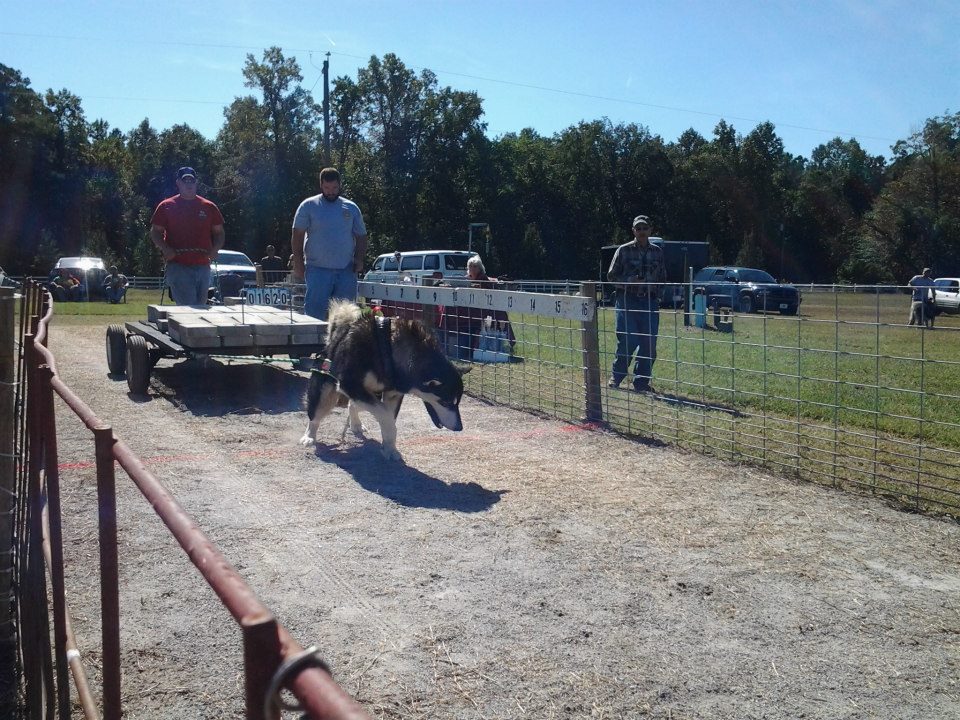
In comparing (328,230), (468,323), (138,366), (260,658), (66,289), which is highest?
(328,230)

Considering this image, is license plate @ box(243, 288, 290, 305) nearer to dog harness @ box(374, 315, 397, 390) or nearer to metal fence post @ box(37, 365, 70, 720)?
dog harness @ box(374, 315, 397, 390)

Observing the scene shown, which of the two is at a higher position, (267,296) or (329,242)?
(329,242)

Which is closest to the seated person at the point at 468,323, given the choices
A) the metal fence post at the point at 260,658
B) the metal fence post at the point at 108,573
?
the metal fence post at the point at 108,573

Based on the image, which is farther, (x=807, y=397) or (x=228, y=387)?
Result: (x=228, y=387)

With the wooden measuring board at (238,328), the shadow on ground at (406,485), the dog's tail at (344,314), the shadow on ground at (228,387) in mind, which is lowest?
the shadow on ground at (406,485)

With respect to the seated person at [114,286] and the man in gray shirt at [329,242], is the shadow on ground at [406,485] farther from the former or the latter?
the seated person at [114,286]

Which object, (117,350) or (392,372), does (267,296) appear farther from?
(392,372)

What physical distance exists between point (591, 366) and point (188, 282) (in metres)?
5.21

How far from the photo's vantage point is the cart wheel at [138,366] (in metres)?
9.18

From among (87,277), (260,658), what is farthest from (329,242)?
(87,277)

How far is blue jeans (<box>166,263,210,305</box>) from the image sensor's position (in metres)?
10.6

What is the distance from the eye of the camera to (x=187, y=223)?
32.9ft

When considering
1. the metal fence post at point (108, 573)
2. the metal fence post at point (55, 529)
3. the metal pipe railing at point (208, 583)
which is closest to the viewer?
the metal pipe railing at point (208, 583)

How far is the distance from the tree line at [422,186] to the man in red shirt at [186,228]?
1716 inches
